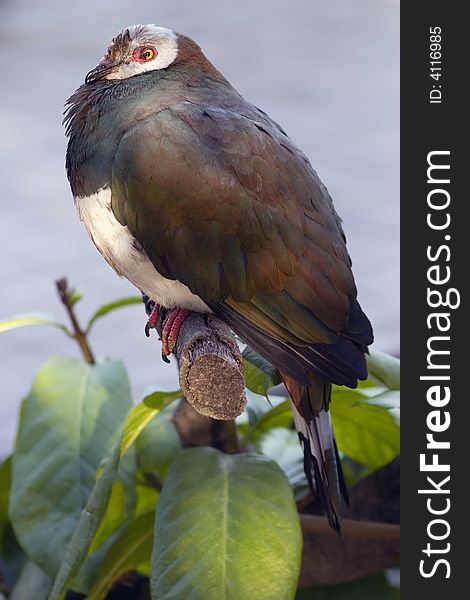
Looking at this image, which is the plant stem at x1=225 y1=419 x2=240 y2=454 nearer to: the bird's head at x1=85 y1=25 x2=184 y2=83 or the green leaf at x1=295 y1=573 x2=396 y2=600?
the green leaf at x1=295 y1=573 x2=396 y2=600

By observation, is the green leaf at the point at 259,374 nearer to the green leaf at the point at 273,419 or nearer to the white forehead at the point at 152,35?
the green leaf at the point at 273,419

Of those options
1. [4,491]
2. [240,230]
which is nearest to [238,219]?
[240,230]

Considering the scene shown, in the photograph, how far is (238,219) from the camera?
1.44 m

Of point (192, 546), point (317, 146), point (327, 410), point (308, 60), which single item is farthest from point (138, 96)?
point (308, 60)

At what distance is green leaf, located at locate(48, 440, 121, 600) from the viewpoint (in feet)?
4.56

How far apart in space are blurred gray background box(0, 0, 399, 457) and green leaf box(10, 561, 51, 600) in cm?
156

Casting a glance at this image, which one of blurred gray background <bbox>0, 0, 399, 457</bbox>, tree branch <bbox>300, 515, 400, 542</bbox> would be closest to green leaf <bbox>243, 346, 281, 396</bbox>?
tree branch <bbox>300, 515, 400, 542</bbox>

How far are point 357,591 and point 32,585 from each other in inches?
19.2

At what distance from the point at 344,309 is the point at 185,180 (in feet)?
0.88

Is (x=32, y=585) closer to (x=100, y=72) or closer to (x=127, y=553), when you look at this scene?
(x=127, y=553)

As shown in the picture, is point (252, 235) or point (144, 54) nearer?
point (252, 235)

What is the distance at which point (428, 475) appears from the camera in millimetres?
1551

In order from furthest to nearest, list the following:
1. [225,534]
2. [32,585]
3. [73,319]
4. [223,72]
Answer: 1. [223,72]
2. [73,319]
3. [32,585]
4. [225,534]

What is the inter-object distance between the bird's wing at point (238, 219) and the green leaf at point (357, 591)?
464 mm
